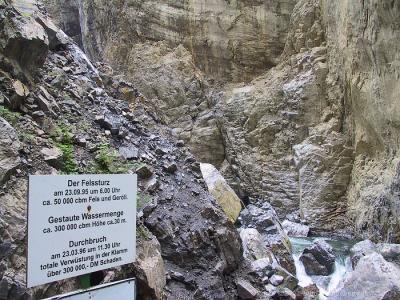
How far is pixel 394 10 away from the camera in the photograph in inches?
444

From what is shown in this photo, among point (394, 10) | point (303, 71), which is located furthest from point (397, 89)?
point (303, 71)

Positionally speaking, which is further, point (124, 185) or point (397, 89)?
point (397, 89)

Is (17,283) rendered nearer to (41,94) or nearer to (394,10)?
(41,94)

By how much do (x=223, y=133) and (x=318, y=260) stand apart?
1206 cm

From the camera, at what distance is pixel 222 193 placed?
28.5 ft

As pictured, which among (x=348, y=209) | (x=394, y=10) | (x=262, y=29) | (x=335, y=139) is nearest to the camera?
(x=394, y=10)

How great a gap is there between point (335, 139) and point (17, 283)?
47.3 ft

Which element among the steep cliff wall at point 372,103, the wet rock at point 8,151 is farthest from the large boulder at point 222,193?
the wet rock at point 8,151

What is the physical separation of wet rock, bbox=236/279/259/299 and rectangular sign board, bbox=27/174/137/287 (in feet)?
9.61

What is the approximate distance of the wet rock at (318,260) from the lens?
28.5 feet

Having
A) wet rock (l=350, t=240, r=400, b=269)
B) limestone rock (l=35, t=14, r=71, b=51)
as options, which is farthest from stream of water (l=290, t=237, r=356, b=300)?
limestone rock (l=35, t=14, r=71, b=51)

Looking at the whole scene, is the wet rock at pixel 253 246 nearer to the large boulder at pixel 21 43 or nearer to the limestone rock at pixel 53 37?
the large boulder at pixel 21 43

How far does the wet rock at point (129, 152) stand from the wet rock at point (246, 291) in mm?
2170

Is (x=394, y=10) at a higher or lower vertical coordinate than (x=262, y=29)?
lower
